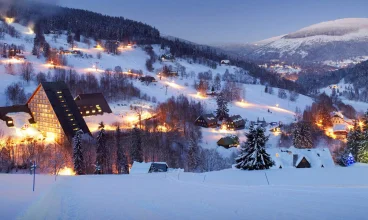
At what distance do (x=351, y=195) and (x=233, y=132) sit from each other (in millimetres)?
35888

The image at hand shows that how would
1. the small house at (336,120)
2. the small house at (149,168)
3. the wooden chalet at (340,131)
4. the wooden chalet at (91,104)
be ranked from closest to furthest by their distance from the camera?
1. the small house at (149,168)
2. the wooden chalet at (91,104)
3. the wooden chalet at (340,131)
4. the small house at (336,120)

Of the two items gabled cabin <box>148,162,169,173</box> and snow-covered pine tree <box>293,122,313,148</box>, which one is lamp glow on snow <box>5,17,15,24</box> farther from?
snow-covered pine tree <box>293,122,313,148</box>

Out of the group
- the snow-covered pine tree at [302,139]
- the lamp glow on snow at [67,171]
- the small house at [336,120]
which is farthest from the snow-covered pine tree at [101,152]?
the small house at [336,120]

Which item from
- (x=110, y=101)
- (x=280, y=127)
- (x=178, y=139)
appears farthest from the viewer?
(x=110, y=101)

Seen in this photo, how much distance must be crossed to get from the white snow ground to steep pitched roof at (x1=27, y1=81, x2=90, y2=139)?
2094 cm

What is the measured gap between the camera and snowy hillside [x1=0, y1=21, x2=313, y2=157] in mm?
45438

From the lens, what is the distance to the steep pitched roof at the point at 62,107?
35.5m

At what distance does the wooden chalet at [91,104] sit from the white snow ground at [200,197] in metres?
29.1

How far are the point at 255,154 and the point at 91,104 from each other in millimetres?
33273

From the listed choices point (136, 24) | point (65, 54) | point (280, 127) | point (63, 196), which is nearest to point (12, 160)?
point (63, 196)

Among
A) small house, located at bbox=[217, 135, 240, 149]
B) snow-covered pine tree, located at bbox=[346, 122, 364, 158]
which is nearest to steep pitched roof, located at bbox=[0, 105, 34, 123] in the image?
small house, located at bbox=[217, 135, 240, 149]

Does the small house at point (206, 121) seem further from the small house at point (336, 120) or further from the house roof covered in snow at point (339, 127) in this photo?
the small house at point (336, 120)

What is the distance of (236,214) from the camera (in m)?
8.75

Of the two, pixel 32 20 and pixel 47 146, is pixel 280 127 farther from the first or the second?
pixel 32 20
